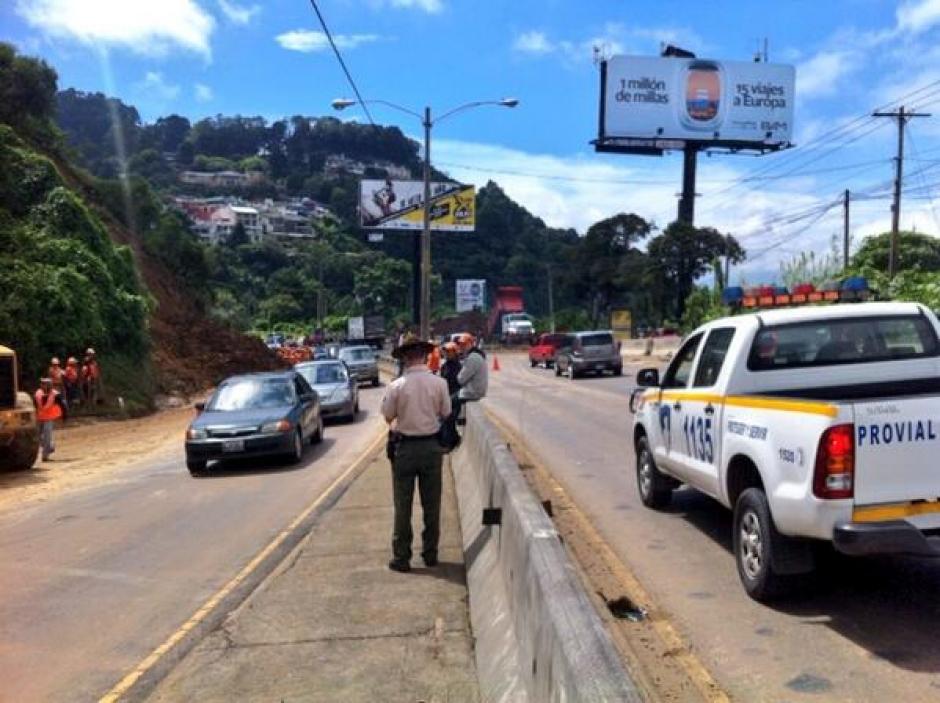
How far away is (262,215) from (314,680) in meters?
174

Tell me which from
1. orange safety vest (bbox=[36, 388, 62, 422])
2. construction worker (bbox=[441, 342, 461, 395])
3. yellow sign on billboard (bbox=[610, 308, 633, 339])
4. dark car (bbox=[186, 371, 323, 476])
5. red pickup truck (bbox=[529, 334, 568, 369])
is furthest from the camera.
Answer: yellow sign on billboard (bbox=[610, 308, 633, 339])

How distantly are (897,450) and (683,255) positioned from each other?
217ft

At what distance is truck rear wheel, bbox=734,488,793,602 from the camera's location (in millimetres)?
5895

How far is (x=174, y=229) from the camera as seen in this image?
57.1 metres

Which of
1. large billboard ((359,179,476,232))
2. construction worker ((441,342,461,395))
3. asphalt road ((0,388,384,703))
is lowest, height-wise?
asphalt road ((0,388,384,703))

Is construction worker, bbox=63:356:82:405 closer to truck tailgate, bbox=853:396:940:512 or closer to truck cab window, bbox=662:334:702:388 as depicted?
truck cab window, bbox=662:334:702:388

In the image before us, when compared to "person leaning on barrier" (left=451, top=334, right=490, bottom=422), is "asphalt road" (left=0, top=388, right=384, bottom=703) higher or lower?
lower

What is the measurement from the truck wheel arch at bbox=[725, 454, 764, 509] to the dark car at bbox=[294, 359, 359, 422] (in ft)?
47.0

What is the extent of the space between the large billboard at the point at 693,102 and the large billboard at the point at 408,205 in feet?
51.5

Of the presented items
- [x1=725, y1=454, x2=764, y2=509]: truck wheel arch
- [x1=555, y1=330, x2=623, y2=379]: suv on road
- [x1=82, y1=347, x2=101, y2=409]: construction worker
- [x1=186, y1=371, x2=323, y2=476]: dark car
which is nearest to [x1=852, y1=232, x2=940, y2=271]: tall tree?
[x1=555, y1=330, x2=623, y2=379]: suv on road

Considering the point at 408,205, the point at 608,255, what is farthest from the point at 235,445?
the point at 608,255

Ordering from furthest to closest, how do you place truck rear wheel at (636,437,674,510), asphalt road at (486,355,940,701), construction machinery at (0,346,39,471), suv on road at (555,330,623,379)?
→ suv on road at (555,330,623,379)
construction machinery at (0,346,39,471)
truck rear wheel at (636,437,674,510)
asphalt road at (486,355,940,701)

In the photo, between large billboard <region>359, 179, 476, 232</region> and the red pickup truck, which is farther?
large billboard <region>359, 179, 476, 232</region>

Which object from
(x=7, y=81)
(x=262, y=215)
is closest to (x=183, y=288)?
(x=7, y=81)
